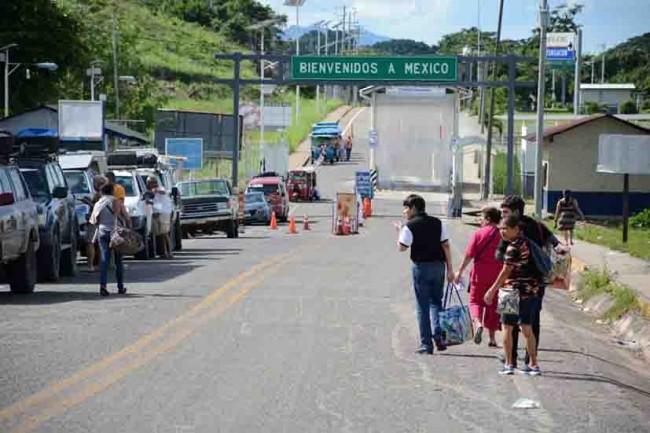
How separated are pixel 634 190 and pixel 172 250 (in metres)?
29.8

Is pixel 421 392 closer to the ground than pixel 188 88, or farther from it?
closer to the ground

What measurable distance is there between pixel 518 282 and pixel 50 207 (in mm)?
12008

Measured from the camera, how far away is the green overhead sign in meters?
56.5

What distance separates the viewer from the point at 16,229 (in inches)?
779

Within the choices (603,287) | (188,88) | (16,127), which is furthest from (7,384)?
(188,88)

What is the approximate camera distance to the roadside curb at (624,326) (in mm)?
17062

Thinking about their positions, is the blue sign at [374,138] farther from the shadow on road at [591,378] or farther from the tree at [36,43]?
the shadow on road at [591,378]

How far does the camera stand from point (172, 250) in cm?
3312

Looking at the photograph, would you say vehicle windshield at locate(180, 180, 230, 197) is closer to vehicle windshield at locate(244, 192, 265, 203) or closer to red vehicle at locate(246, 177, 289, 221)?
vehicle windshield at locate(244, 192, 265, 203)

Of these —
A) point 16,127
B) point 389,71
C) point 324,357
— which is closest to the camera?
point 324,357

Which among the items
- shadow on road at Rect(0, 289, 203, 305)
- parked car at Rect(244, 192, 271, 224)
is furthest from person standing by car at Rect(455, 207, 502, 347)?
parked car at Rect(244, 192, 271, 224)

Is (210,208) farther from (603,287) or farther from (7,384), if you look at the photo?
(7,384)

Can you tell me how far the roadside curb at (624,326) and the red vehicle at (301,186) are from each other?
2010 inches

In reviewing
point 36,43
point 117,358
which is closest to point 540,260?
point 117,358
